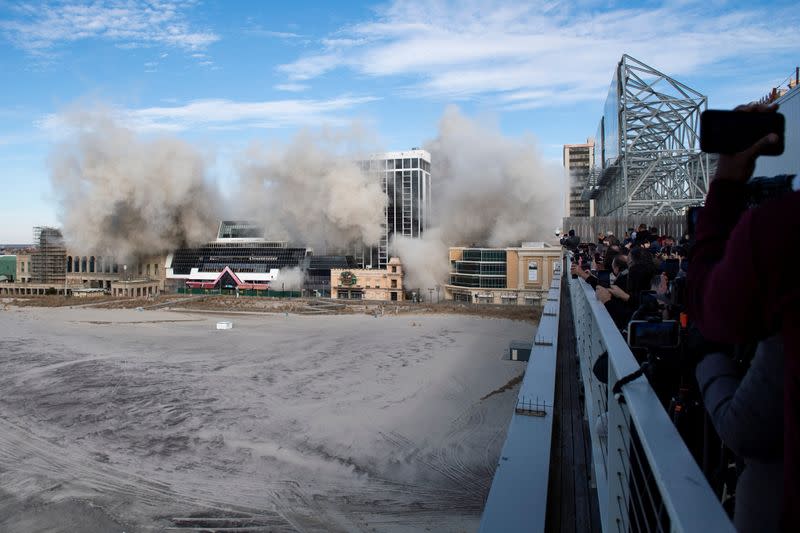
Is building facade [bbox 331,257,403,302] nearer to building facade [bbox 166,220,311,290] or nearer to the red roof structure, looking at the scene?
building facade [bbox 166,220,311,290]

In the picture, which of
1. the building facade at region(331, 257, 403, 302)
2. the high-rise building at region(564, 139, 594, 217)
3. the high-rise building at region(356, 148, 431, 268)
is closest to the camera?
the building facade at region(331, 257, 403, 302)

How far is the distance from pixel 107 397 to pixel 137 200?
1239 inches

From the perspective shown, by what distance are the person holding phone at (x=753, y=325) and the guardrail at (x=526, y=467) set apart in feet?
2.06

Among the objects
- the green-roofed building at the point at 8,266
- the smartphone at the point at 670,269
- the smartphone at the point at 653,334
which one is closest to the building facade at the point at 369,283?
the smartphone at the point at 670,269

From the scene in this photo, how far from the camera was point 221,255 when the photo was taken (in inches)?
1737

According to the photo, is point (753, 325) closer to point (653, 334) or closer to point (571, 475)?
point (653, 334)

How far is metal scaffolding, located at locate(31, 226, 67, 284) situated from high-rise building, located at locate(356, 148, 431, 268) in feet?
92.0

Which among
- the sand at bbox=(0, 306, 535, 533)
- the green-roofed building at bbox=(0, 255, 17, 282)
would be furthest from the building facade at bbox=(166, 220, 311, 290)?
the sand at bbox=(0, 306, 535, 533)

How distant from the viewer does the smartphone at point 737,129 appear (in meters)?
0.96

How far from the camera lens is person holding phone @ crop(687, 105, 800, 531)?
702mm

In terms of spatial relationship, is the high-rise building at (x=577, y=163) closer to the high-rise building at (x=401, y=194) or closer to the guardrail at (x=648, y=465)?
the high-rise building at (x=401, y=194)

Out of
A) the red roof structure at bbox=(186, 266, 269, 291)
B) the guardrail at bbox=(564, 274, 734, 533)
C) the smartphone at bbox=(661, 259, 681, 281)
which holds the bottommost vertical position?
the red roof structure at bbox=(186, 266, 269, 291)

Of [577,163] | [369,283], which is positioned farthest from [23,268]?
[577,163]

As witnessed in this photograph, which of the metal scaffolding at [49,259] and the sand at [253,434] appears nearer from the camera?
the sand at [253,434]
